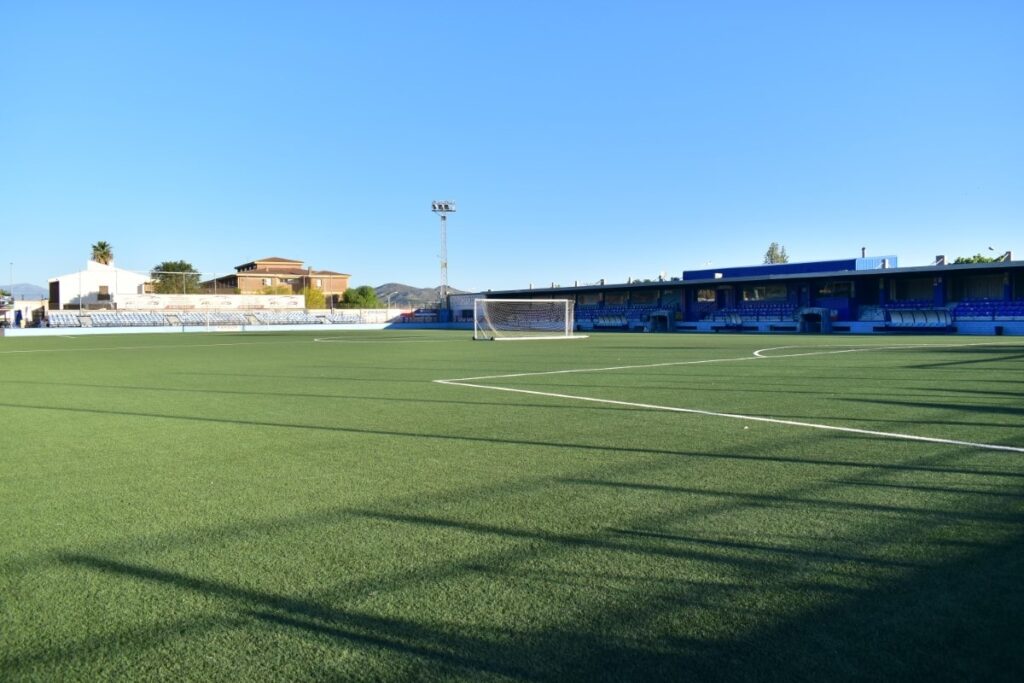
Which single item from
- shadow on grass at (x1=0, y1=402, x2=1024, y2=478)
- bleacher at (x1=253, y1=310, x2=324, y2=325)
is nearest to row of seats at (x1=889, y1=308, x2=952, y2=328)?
shadow on grass at (x1=0, y1=402, x2=1024, y2=478)

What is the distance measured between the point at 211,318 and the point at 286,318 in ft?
21.7

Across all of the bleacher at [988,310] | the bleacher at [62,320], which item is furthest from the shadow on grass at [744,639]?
the bleacher at [62,320]

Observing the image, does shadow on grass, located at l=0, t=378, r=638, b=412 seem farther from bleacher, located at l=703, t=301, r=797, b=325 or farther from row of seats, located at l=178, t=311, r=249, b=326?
row of seats, located at l=178, t=311, r=249, b=326

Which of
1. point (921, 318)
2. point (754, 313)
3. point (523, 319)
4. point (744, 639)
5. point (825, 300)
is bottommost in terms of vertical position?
point (744, 639)

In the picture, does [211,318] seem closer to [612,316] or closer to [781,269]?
[612,316]

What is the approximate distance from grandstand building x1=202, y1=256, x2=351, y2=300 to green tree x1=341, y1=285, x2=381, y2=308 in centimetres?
417

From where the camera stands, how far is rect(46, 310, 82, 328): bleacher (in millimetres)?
57969

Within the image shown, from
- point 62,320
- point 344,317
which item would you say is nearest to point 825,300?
point 344,317

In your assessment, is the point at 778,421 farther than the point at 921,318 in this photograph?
No

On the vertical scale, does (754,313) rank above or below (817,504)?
above

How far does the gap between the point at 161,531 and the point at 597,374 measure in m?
12.0

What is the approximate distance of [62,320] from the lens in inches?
2304

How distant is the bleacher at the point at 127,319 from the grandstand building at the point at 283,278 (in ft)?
81.0

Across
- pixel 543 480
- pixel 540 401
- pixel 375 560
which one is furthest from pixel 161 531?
pixel 540 401
